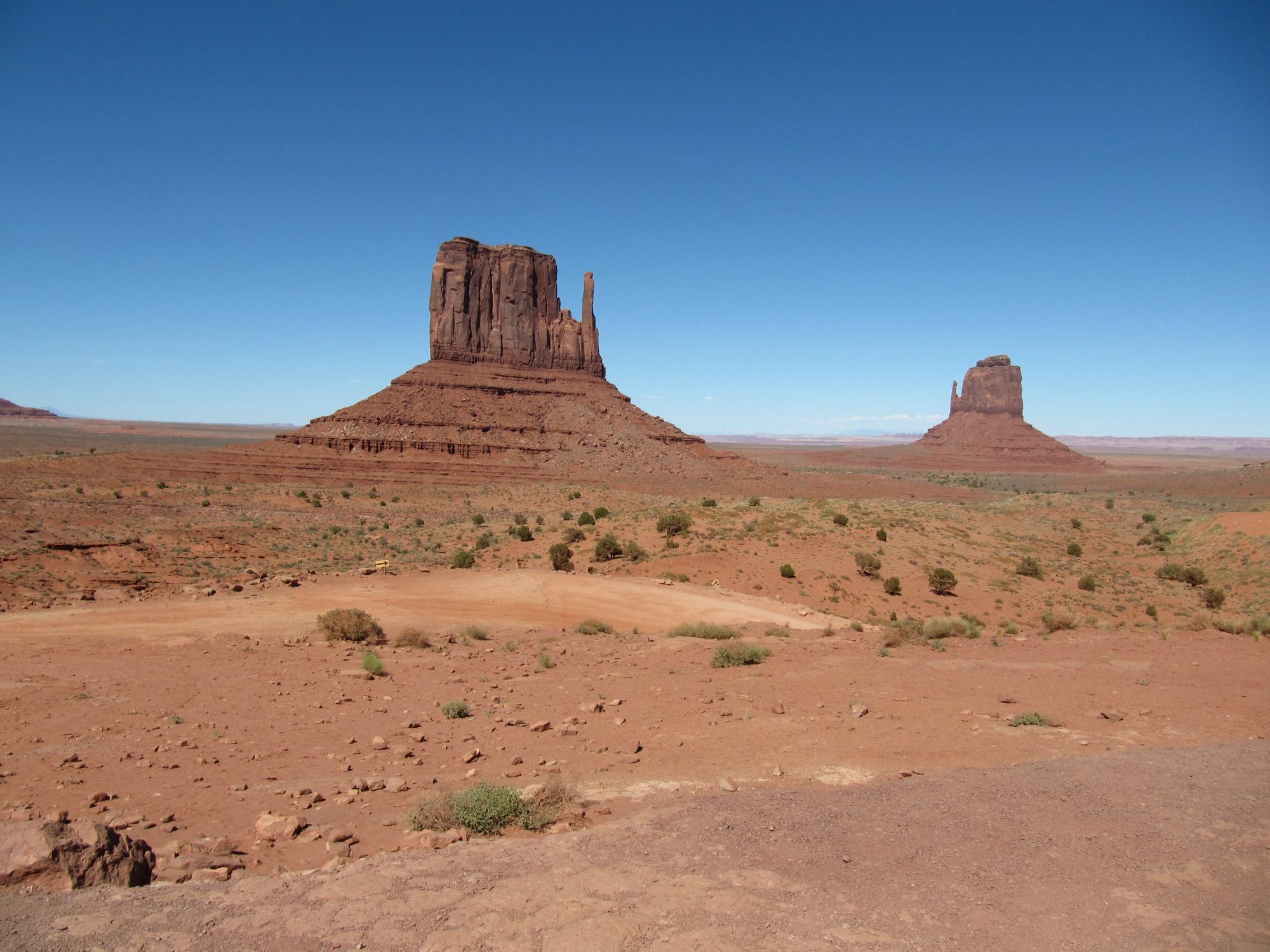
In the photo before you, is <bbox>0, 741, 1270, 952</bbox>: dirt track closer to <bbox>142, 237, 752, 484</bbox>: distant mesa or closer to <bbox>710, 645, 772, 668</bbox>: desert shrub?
<bbox>710, 645, 772, 668</bbox>: desert shrub

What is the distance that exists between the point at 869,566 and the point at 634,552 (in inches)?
339

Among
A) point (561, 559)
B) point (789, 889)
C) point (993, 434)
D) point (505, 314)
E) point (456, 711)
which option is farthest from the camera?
point (993, 434)

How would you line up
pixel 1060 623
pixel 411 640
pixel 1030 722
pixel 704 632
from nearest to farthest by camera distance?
pixel 1030 722
pixel 411 640
pixel 704 632
pixel 1060 623

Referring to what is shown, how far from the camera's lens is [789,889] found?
18.3 feet

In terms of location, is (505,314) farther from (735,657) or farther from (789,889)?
(789,889)

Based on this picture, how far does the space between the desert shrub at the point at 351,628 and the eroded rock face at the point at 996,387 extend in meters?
180

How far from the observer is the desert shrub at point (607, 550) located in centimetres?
2697

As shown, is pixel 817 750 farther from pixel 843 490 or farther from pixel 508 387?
pixel 508 387

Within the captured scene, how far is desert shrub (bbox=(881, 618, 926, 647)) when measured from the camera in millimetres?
15047

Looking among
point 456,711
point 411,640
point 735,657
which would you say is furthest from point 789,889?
point 411,640

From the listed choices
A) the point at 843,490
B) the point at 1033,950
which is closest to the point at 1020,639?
the point at 1033,950

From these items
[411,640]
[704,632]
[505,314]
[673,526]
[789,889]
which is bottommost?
[704,632]

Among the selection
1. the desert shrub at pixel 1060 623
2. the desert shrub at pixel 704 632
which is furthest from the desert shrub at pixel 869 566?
the desert shrub at pixel 704 632

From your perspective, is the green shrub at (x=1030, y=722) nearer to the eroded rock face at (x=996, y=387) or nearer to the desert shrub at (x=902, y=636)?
the desert shrub at (x=902, y=636)
